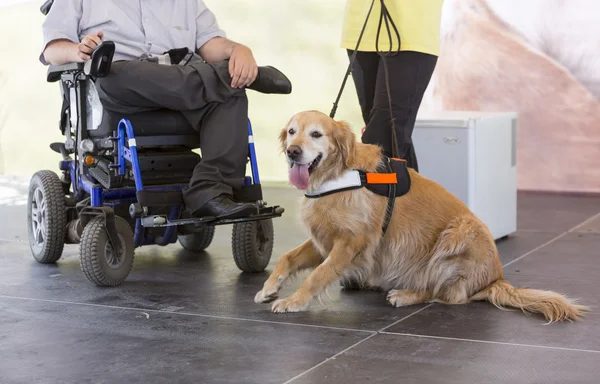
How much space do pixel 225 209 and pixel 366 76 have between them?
821 millimetres

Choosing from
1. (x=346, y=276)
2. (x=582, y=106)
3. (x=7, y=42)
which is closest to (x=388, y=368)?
(x=346, y=276)

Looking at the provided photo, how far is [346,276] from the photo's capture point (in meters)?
2.81

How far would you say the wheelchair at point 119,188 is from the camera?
9.89ft

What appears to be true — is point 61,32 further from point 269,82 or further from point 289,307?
point 289,307

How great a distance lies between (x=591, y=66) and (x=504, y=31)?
0.61 m

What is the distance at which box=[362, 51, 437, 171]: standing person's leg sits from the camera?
3215 mm

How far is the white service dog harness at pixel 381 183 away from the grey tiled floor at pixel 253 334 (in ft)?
1.18

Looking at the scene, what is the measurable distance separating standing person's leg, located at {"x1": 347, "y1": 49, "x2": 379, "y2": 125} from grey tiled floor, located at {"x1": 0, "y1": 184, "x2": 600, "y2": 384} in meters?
0.76

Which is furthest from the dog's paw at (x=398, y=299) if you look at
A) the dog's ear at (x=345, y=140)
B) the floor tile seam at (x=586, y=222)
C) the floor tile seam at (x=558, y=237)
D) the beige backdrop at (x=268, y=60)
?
the beige backdrop at (x=268, y=60)

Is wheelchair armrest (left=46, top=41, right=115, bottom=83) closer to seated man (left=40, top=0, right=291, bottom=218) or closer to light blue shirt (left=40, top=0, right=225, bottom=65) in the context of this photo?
seated man (left=40, top=0, right=291, bottom=218)

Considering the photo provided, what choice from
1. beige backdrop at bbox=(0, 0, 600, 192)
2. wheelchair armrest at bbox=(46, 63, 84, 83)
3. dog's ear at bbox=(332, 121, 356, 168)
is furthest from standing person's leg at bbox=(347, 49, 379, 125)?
beige backdrop at bbox=(0, 0, 600, 192)

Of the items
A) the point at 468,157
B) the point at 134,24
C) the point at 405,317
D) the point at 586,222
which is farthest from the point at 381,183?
the point at 586,222

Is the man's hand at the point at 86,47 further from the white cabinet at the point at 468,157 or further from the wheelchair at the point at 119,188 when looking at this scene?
the white cabinet at the point at 468,157

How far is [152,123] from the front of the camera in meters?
3.13
